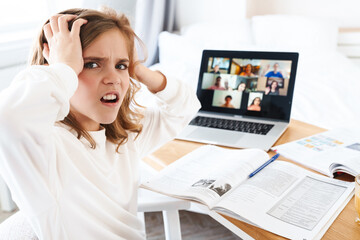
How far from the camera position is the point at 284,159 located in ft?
3.28

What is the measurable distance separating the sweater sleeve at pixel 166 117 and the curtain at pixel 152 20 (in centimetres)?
114

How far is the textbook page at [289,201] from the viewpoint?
70 cm

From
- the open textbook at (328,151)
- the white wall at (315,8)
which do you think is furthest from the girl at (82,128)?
the white wall at (315,8)

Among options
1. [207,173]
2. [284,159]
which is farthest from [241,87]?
[207,173]

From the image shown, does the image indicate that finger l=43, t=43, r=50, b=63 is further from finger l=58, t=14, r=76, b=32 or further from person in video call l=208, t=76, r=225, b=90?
person in video call l=208, t=76, r=225, b=90

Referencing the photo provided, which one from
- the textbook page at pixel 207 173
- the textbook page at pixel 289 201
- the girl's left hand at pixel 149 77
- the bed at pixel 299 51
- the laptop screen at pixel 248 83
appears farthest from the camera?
the bed at pixel 299 51

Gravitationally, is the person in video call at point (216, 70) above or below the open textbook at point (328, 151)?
above

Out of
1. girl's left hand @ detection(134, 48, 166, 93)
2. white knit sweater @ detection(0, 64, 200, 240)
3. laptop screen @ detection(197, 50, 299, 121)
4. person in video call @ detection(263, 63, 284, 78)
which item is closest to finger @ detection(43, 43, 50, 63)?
white knit sweater @ detection(0, 64, 200, 240)

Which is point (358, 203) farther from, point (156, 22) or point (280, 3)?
point (280, 3)

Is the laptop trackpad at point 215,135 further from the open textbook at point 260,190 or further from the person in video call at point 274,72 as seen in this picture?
the person in video call at point 274,72

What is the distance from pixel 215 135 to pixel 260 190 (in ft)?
1.24

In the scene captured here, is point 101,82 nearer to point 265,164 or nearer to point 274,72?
point 265,164

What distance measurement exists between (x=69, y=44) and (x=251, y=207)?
529 mm

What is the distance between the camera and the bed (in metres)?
1.69
